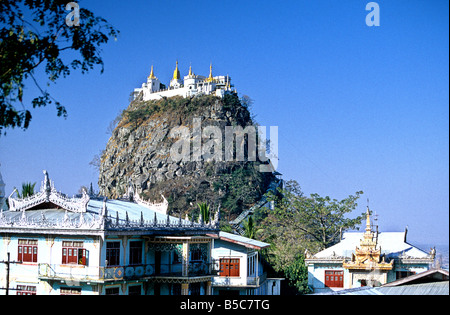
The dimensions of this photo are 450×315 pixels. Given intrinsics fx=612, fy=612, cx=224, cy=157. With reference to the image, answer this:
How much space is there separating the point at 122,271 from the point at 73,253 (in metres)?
1.62

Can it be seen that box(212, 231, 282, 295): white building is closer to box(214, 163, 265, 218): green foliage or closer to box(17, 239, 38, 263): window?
box(17, 239, 38, 263): window

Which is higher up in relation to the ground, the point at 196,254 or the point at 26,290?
the point at 196,254

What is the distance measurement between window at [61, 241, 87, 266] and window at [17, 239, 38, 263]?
1175 millimetres

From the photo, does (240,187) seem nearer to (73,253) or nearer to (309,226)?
(309,226)

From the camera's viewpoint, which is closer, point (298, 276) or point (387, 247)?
point (387, 247)

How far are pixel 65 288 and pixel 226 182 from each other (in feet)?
147

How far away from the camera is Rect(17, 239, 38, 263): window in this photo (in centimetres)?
1916

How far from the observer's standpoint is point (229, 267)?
2462 cm

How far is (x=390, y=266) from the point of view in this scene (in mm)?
22297

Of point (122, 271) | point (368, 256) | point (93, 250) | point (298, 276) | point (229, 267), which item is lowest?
point (298, 276)

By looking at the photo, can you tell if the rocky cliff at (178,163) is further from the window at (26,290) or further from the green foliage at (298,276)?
the window at (26,290)

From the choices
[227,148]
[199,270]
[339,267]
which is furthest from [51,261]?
[227,148]

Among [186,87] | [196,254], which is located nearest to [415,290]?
[196,254]
